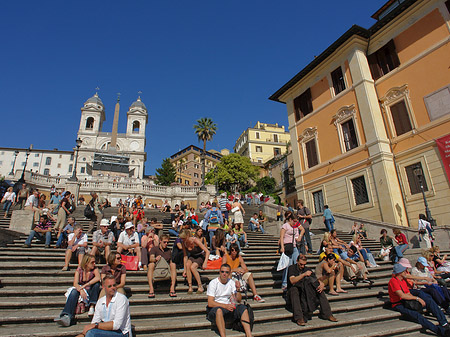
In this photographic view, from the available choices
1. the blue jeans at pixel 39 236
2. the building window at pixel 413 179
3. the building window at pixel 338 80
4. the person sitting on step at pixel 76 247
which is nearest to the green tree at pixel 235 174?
the building window at pixel 338 80

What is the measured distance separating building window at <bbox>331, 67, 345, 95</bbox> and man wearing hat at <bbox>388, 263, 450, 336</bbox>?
16046 mm

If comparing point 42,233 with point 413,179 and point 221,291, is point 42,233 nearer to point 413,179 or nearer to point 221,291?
point 221,291

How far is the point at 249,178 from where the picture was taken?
53812 mm

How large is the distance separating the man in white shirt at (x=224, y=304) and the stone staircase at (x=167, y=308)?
0.25 m

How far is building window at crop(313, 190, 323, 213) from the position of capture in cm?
1994

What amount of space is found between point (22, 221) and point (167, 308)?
810 centimetres

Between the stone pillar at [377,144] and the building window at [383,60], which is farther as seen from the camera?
the building window at [383,60]

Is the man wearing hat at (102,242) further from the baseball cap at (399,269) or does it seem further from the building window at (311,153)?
the building window at (311,153)

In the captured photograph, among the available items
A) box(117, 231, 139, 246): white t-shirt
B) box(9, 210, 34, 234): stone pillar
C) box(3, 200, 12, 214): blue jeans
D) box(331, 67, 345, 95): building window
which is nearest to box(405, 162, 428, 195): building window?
box(331, 67, 345, 95): building window

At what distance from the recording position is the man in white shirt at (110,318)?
4.17 meters

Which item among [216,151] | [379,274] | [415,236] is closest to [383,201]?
[415,236]

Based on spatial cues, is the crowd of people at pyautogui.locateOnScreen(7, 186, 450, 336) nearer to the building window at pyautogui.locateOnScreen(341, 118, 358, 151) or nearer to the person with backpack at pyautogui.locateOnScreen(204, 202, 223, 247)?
the person with backpack at pyautogui.locateOnScreen(204, 202, 223, 247)

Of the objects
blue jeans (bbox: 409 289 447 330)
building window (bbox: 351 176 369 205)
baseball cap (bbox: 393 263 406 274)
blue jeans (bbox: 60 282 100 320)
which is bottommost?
blue jeans (bbox: 409 289 447 330)

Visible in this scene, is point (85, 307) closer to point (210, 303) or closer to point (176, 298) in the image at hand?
point (176, 298)
